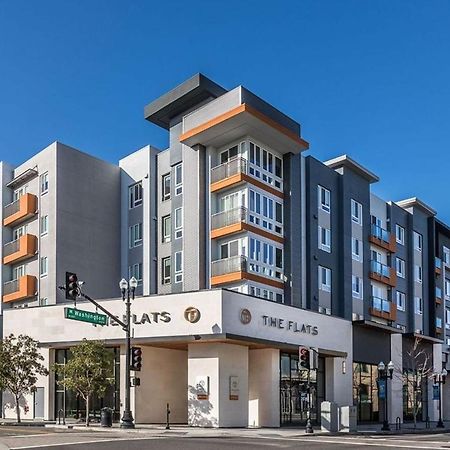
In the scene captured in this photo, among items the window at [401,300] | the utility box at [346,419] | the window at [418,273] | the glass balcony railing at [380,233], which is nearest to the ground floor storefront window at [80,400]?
the utility box at [346,419]

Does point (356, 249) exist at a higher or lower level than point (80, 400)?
higher

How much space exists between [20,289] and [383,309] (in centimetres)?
2831

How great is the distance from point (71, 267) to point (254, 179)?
14.4 metres

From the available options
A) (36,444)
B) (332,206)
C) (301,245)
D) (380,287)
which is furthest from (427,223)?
(36,444)

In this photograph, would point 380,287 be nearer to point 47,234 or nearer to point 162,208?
point 162,208

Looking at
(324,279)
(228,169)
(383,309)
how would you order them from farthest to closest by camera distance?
1. (383,309)
2. (324,279)
3. (228,169)

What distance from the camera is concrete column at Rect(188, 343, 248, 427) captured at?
34.3 metres

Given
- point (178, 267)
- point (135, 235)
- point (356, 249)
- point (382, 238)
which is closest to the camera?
point (178, 267)

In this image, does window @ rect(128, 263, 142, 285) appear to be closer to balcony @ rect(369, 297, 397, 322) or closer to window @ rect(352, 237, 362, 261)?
window @ rect(352, 237, 362, 261)

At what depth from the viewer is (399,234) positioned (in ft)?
204

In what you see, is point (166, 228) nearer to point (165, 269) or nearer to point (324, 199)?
point (165, 269)

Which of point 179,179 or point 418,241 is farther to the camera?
point 418,241

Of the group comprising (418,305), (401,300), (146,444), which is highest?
(401,300)

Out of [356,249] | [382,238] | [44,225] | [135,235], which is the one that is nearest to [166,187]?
[135,235]
